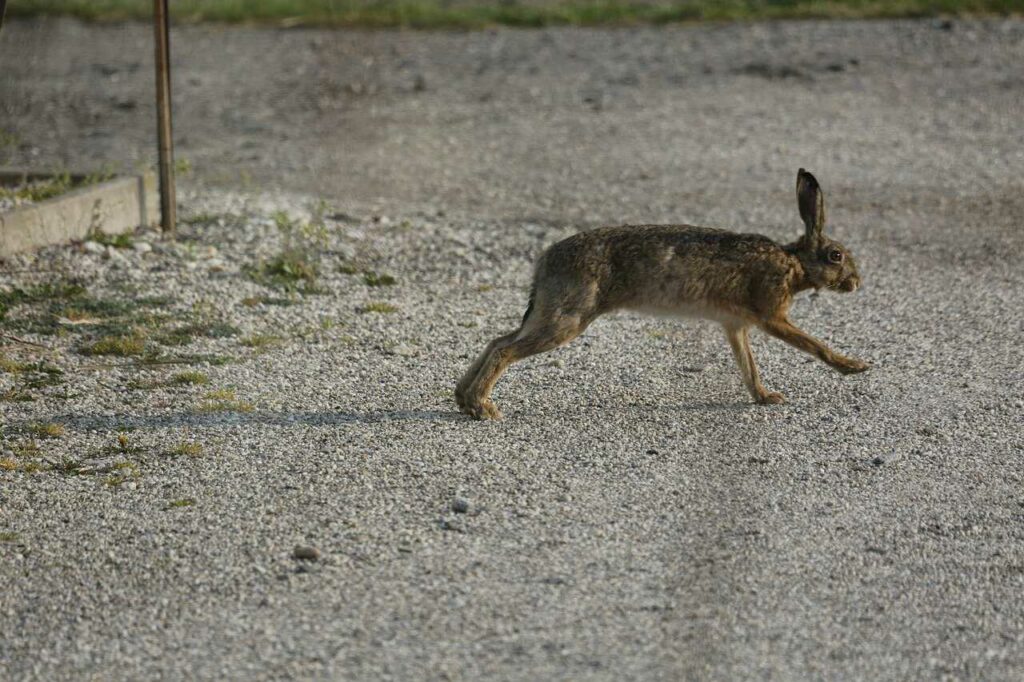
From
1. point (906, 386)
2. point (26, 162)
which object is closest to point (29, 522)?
point (906, 386)

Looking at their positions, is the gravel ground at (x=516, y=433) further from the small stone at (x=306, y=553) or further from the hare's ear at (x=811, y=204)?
the hare's ear at (x=811, y=204)

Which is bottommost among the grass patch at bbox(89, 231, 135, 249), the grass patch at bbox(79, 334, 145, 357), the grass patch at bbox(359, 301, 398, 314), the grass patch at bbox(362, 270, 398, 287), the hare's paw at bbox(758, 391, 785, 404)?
the grass patch at bbox(362, 270, 398, 287)

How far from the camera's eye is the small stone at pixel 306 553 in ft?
17.4

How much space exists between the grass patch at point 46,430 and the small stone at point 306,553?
1.78 metres

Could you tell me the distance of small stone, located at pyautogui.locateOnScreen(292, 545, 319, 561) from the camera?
17.4ft

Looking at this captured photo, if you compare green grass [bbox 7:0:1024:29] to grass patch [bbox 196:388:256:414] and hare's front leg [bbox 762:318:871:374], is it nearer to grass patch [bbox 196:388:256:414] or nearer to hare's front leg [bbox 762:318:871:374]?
hare's front leg [bbox 762:318:871:374]

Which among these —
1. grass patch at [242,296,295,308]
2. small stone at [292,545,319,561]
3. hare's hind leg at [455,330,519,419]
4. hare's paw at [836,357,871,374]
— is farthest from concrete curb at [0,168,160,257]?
hare's paw at [836,357,871,374]

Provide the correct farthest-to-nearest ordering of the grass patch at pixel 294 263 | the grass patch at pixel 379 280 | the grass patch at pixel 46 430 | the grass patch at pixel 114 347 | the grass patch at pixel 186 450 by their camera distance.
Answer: the grass patch at pixel 379 280 → the grass patch at pixel 294 263 → the grass patch at pixel 114 347 → the grass patch at pixel 46 430 → the grass patch at pixel 186 450

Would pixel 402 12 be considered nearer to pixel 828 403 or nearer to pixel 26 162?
pixel 26 162

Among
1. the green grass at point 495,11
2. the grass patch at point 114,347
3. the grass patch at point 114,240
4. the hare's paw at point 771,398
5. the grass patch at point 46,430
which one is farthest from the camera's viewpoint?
the green grass at point 495,11

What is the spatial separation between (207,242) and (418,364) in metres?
2.68

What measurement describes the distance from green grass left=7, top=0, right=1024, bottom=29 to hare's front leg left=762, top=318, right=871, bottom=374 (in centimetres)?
968

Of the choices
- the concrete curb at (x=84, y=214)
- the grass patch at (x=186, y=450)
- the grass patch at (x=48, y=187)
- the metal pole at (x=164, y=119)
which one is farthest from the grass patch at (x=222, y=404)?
the grass patch at (x=48, y=187)

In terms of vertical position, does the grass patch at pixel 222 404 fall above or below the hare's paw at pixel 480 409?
below
